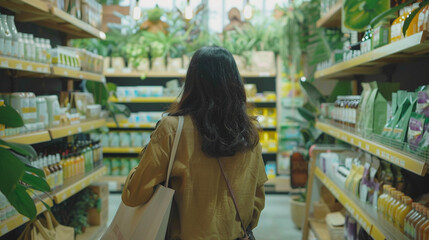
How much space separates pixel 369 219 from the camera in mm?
2305

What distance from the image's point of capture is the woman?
5.66 feet

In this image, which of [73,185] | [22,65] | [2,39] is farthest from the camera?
[73,185]

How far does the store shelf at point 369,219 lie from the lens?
2053mm

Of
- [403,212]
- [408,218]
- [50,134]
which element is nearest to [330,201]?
[403,212]

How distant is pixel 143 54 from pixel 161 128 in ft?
16.9

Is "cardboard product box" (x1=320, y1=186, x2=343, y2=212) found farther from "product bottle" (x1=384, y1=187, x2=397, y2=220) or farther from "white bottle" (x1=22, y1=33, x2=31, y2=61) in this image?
"white bottle" (x1=22, y1=33, x2=31, y2=61)

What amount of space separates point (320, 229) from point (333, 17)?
6.11ft

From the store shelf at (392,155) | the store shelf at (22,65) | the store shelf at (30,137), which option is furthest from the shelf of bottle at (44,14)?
the store shelf at (392,155)

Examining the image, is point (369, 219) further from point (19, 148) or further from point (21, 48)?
point (21, 48)

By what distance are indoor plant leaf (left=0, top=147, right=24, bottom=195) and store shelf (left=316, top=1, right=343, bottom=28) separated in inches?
109

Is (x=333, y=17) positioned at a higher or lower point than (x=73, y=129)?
higher

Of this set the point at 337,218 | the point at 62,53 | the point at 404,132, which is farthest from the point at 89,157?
the point at 404,132

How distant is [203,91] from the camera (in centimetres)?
180

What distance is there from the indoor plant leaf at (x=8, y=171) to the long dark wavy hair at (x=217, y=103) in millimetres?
679
